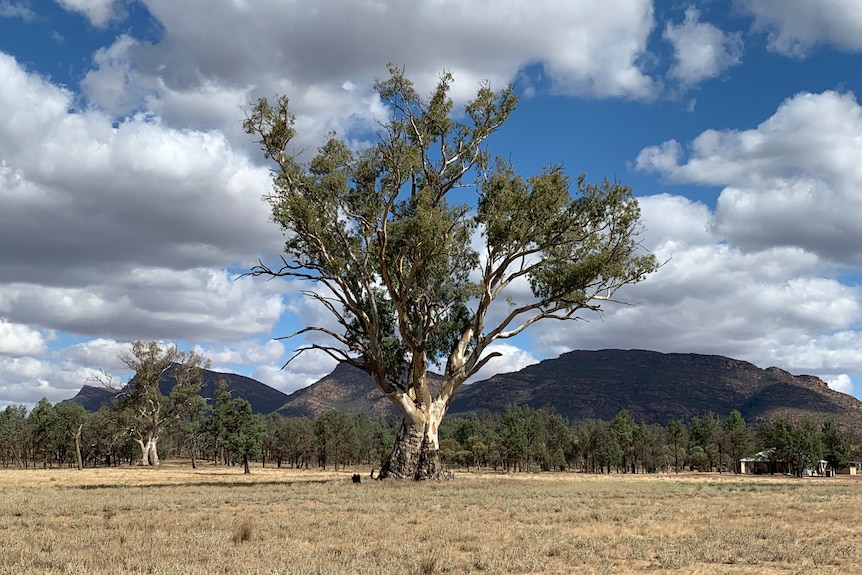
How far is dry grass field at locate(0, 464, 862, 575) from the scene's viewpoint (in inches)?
471

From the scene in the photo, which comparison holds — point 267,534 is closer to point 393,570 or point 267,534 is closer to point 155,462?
point 393,570

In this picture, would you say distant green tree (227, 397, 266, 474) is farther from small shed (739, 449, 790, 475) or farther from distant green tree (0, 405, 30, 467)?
small shed (739, 449, 790, 475)

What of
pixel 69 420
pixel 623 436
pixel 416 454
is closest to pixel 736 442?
pixel 623 436

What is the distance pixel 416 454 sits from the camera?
118 ft

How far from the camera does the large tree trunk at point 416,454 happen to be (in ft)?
117

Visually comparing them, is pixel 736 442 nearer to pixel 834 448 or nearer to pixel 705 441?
pixel 705 441

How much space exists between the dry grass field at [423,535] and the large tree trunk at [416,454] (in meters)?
10.6

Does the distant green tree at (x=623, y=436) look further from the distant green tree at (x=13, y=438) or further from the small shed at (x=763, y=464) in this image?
the distant green tree at (x=13, y=438)

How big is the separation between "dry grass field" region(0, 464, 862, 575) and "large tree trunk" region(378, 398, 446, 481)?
1055cm

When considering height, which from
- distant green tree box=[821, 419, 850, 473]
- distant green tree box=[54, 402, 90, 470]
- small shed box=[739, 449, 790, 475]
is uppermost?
distant green tree box=[54, 402, 90, 470]

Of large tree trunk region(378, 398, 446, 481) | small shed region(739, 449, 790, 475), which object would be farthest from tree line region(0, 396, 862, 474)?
large tree trunk region(378, 398, 446, 481)

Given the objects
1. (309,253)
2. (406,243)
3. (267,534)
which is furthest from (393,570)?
(309,253)

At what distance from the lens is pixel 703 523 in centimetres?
1820

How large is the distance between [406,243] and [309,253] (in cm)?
627
